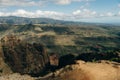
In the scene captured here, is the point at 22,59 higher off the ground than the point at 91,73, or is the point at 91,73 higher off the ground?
the point at 91,73

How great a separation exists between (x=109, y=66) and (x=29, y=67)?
425 ft

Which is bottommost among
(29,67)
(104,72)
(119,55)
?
(29,67)

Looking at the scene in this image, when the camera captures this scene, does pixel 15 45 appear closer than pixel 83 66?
No

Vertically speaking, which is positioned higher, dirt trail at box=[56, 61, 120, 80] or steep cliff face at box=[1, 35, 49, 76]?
dirt trail at box=[56, 61, 120, 80]

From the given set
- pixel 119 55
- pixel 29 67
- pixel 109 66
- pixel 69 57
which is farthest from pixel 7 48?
pixel 109 66

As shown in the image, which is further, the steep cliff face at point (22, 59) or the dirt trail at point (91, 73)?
the steep cliff face at point (22, 59)

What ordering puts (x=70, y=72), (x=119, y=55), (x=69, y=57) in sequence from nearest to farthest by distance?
1. (x=70, y=72)
2. (x=119, y=55)
3. (x=69, y=57)

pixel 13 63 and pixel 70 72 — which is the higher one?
pixel 70 72

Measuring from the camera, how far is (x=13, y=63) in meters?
175

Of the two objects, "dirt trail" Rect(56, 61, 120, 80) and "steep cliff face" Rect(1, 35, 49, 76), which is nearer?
"dirt trail" Rect(56, 61, 120, 80)

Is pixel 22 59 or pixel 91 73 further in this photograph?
pixel 22 59

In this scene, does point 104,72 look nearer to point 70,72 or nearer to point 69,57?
point 70,72

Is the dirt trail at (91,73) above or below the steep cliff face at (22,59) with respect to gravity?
above

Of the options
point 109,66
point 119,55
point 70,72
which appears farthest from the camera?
point 119,55
